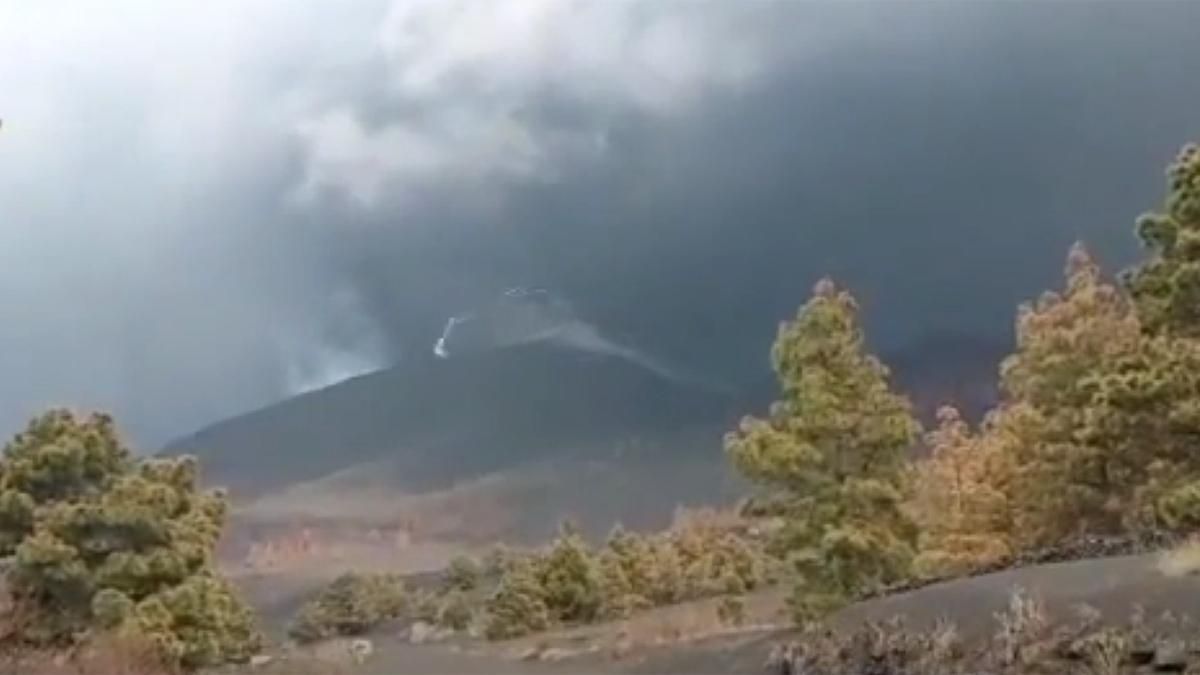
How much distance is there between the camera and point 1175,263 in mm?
32188

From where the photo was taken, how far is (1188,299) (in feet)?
105

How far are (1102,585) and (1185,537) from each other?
5.07 m

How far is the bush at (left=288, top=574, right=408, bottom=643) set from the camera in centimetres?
9975

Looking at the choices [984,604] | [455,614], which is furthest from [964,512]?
[455,614]

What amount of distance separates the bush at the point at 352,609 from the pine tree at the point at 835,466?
56300mm

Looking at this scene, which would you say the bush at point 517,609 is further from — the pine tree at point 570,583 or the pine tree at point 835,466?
the pine tree at point 835,466

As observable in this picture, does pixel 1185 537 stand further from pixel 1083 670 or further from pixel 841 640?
pixel 1083 670

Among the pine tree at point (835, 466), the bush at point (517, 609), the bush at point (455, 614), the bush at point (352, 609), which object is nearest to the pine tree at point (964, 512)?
the pine tree at point (835, 466)

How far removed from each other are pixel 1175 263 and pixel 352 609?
7960 cm

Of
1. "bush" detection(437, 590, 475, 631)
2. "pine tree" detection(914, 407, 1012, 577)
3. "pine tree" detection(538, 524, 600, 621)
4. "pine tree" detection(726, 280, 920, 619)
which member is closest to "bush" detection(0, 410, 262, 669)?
"pine tree" detection(726, 280, 920, 619)

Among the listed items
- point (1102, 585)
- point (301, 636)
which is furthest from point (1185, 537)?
point (301, 636)

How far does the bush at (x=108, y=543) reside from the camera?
33.9 meters

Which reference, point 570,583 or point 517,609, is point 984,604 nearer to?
point 517,609

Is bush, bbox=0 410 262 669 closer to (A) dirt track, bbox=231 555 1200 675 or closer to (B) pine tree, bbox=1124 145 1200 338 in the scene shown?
(A) dirt track, bbox=231 555 1200 675
